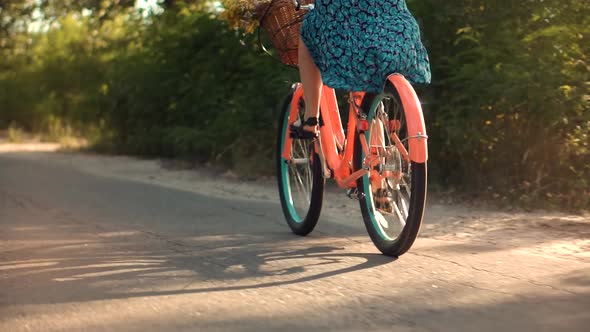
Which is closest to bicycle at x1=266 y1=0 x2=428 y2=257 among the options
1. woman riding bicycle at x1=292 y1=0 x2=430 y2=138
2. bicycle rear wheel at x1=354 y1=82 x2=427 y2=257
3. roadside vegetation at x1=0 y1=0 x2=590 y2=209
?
bicycle rear wheel at x1=354 y1=82 x2=427 y2=257

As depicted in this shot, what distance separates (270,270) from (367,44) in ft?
4.33

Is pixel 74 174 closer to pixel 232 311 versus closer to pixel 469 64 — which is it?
pixel 469 64

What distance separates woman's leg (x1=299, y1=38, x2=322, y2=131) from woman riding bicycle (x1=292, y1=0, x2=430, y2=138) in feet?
0.17

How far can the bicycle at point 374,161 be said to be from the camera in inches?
188

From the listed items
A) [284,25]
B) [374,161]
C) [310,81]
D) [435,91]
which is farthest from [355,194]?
[435,91]

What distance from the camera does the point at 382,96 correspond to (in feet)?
16.8

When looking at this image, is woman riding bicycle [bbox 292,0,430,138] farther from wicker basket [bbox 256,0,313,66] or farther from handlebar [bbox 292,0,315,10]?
wicker basket [bbox 256,0,313,66]

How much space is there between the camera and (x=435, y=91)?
8.29m

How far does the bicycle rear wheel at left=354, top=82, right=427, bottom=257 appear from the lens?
4.81m

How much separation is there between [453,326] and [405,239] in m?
1.18

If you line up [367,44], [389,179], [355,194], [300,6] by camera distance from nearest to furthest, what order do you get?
[367,44] < [389,179] < [355,194] < [300,6]

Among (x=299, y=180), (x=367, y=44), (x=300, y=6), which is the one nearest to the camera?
(x=367, y=44)

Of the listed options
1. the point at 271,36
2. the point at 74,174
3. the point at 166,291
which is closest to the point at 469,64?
the point at 271,36

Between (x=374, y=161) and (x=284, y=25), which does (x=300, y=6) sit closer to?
(x=284, y=25)
